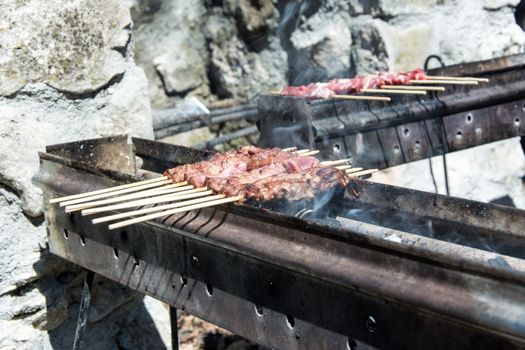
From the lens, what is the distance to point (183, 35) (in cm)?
661

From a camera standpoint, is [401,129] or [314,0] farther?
[314,0]

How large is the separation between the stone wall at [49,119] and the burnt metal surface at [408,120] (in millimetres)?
847

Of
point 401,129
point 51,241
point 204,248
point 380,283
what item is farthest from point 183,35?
point 380,283

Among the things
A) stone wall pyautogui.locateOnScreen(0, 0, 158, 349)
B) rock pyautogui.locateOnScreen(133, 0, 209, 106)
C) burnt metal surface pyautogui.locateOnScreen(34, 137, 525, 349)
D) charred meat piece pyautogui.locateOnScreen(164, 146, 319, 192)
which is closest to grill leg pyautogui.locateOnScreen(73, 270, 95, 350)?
burnt metal surface pyautogui.locateOnScreen(34, 137, 525, 349)

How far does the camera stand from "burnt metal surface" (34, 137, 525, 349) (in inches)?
68.7

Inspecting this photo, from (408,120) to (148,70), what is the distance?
3214 mm

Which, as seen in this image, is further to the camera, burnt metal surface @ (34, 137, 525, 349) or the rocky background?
the rocky background

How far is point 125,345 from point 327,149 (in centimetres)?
160

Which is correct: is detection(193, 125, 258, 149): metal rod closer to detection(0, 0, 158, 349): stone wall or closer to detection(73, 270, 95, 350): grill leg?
detection(0, 0, 158, 349): stone wall

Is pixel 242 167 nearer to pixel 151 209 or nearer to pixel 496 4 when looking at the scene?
pixel 151 209

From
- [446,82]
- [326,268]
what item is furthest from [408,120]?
[326,268]

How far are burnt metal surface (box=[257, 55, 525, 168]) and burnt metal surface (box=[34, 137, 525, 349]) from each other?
923 millimetres

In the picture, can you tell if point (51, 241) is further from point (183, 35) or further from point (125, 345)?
point (183, 35)

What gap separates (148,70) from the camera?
21.5 ft
